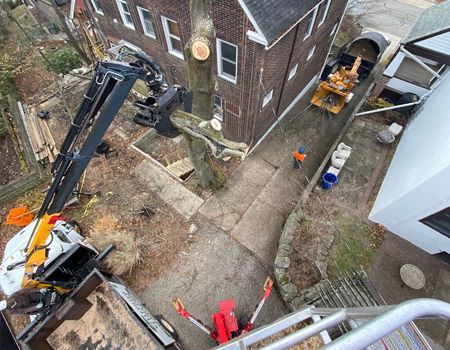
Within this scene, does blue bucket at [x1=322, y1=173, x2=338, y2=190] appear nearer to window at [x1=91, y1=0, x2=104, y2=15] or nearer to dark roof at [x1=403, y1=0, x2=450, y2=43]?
dark roof at [x1=403, y1=0, x2=450, y2=43]

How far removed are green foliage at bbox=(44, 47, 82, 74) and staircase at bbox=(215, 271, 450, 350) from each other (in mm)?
18179

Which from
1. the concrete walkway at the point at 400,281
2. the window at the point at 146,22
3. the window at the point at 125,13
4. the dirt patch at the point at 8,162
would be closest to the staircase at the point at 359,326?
the concrete walkway at the point at 400,281

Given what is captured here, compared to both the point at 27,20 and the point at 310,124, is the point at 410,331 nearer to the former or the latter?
the point at 310,124

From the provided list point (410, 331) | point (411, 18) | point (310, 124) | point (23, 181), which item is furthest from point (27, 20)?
point (411, 18)

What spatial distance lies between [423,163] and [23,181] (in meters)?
15.0

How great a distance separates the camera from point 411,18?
21.5m

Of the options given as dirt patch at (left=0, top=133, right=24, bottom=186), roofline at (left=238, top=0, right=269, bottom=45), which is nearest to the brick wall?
roofline at (left=238, top=0, right=269, bottom=45)

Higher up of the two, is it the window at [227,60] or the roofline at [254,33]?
the roofline at [254,33]

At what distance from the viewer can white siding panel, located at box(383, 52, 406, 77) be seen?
11250 mm

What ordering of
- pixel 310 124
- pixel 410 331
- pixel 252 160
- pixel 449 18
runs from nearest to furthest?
pixel 410 331, pixel 449 18, pixel 252 160, pixel 310 124

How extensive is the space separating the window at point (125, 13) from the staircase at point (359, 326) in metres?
13.2

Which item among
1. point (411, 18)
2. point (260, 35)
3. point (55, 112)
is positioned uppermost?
point (260, 35)

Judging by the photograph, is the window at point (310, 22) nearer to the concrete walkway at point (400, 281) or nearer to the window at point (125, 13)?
the window at point (125, 13)

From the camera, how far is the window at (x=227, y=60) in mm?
8891
